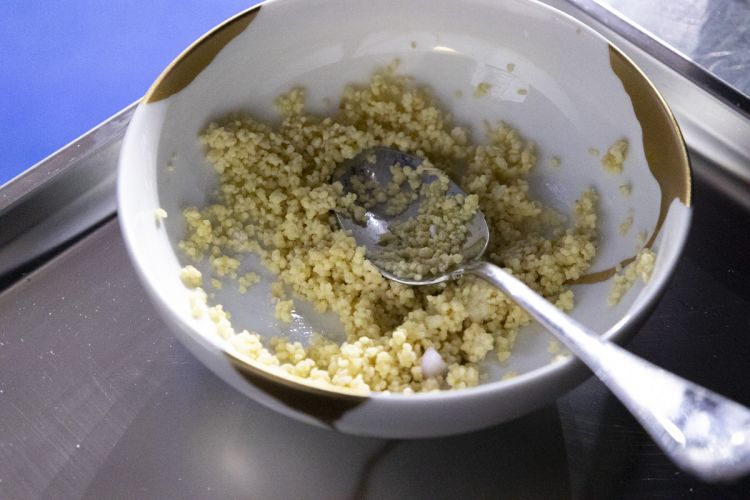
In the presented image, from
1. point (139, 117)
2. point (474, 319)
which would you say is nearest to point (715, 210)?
point (474, 319)

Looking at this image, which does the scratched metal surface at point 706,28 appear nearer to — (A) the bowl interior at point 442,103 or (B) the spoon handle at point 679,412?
(A) the bowl interior at point 442,103

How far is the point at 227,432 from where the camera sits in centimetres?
67

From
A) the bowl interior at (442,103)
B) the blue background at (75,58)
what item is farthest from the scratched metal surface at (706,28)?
the blue background at (75,58)

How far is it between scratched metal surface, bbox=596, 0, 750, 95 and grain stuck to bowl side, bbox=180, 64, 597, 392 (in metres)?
0.46

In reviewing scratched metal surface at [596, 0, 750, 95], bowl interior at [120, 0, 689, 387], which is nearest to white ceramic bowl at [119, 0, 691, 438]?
bowl interior at [120, 0, 689, 387]

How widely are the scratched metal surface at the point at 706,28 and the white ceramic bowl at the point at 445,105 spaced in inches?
15.9

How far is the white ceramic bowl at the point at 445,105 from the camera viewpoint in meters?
0.53

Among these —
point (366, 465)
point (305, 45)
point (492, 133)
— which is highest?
point (305, 45)

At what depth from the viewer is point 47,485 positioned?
2.10 feet

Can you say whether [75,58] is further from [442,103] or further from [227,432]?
[227,432]

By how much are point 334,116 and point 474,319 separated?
30 cm

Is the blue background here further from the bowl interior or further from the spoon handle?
the spoon handle

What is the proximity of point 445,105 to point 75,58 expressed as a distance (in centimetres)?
66

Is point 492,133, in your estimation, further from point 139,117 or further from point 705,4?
point 705,4
